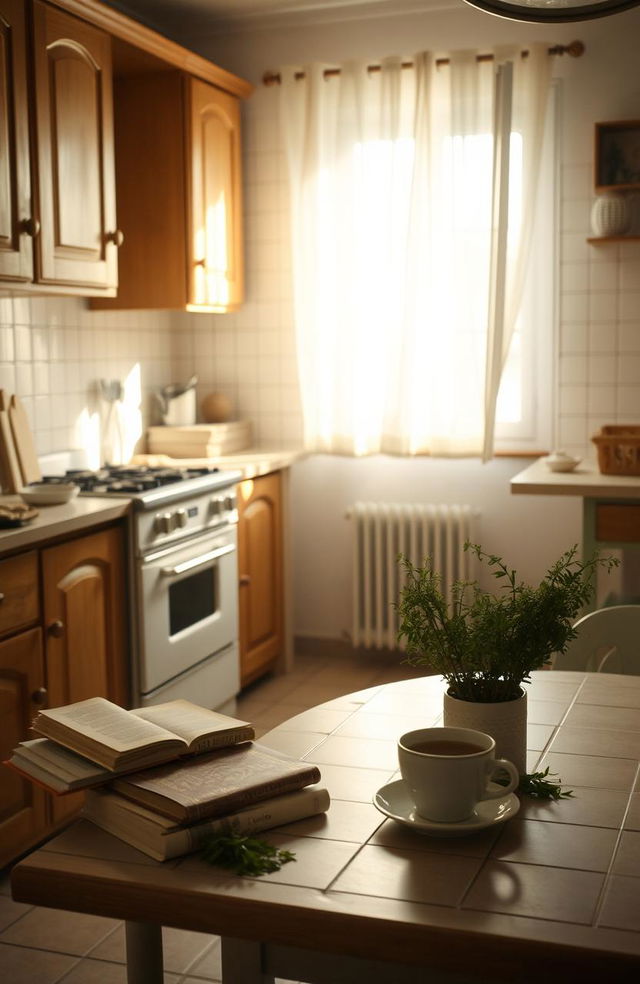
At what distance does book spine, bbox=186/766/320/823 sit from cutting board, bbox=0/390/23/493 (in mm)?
2187

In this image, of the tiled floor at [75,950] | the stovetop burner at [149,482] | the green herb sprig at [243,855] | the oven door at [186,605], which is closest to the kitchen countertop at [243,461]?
the stovetop burner at [149,482]

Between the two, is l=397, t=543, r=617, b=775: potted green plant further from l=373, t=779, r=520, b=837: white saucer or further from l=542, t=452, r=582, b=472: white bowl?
l=542, t=452, r=582, b=472: white bowl

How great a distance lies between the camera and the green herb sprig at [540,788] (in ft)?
4.11

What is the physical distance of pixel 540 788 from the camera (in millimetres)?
1259

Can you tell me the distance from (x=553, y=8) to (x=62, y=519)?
66.4 inches

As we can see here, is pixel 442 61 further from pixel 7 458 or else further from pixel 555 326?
pixel 7 458

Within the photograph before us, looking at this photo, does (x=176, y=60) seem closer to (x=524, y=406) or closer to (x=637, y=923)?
(x=524, y=406)

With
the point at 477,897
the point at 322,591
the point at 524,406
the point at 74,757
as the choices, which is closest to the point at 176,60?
the point at 524,406

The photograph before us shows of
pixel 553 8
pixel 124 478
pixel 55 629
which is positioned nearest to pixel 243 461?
pixel 124 478

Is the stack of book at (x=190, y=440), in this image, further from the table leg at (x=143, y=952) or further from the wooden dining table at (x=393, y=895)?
the table leg at (x=143, y=952)

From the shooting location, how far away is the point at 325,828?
1.17 metres

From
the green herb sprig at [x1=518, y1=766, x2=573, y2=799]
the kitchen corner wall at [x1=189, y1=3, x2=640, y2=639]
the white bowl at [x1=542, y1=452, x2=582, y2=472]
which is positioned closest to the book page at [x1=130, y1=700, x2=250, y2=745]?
the green herb sprig at [x1=518, y1=766, x2=573, y2=799]

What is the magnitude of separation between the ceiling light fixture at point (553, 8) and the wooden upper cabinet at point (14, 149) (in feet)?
5.25

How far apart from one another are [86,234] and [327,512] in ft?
5.94
